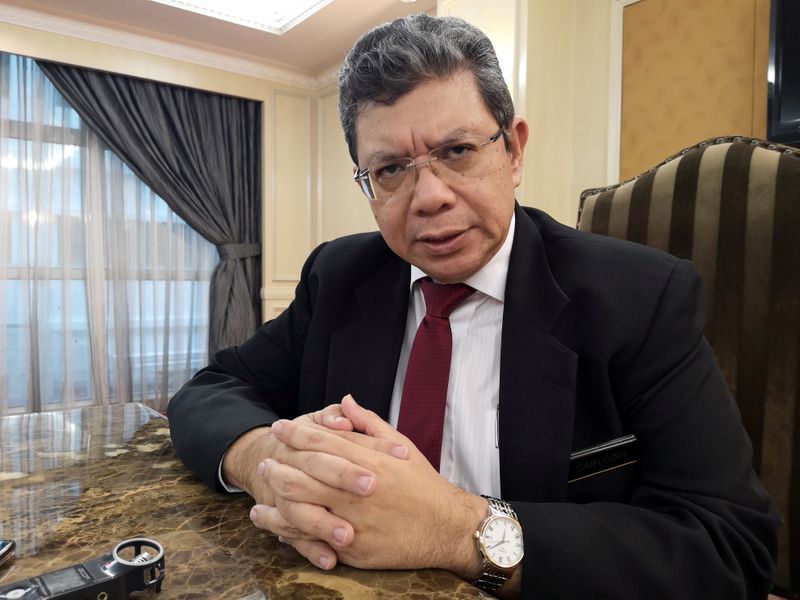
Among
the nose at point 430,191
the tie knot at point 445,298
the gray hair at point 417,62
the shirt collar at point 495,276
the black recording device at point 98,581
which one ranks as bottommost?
the black recording device at point 98,581

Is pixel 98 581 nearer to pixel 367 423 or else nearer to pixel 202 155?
pixel 367 423

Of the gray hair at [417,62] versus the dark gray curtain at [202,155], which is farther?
the dark gray curtain at [202,155]

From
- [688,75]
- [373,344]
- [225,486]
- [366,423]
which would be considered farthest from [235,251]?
[366,423]

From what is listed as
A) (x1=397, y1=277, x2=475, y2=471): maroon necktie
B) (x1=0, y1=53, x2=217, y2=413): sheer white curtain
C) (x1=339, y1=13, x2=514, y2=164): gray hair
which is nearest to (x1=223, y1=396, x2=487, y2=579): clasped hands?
(x1=397, y1=277, x2=475, y2=471): maroon necktie

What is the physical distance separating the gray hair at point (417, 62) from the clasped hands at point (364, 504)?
0.65 meters

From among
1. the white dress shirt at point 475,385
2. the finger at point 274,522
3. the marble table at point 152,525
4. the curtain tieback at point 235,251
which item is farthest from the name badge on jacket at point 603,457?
the curtain tieback at point 235,251

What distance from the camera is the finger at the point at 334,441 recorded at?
75cm

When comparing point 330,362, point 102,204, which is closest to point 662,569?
point 330,362

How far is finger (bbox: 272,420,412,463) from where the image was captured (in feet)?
2.47

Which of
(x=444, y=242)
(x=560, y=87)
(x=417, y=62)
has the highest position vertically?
(x=560, y=87)

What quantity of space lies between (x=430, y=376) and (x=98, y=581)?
2.11 ft

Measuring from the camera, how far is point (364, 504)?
27.5 inches

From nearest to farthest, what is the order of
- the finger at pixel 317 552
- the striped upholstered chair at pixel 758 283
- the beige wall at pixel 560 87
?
the finger at pixel 317 552 → the striped upholstered chair at pixel 758 283 → the beige wall at pixel 560 87

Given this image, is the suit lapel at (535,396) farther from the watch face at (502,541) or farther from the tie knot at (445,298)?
the watch face at (502,541)
